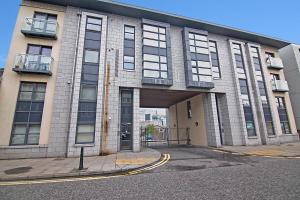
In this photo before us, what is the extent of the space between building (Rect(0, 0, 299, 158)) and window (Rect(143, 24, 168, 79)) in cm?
10

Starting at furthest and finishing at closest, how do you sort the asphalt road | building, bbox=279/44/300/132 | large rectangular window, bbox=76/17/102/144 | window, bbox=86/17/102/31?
building, bbox=279/44/300/132 → window, bbox=86/17/102/31 → large rectangular window, bbox=76/17/102/144 → the asphalt road

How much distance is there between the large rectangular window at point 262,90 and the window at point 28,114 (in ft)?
71.1

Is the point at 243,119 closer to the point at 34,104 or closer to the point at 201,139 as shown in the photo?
the point at 201,139

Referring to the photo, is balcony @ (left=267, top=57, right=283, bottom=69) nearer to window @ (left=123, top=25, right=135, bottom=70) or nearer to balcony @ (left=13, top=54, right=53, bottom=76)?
window @ (left=123, top=25, right=135, bottom=70)

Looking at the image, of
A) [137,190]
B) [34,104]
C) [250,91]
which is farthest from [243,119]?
[34,104]

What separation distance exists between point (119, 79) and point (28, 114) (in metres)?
7.01

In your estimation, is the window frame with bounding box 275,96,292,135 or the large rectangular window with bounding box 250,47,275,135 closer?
the large rectangular window with bounding box 250,47,275,135

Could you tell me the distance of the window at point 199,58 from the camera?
51.5 ft

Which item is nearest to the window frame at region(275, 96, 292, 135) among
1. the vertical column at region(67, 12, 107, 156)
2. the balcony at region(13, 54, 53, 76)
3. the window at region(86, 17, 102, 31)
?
the vertical column at region(67, 12, 107, 156)

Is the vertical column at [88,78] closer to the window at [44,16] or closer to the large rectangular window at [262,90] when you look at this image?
the window at [44,16]

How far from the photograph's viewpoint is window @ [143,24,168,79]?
46.9 ft

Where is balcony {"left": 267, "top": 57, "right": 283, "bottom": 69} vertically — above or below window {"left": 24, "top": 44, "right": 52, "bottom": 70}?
above

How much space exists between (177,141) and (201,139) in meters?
5.73

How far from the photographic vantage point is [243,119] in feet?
52.8
